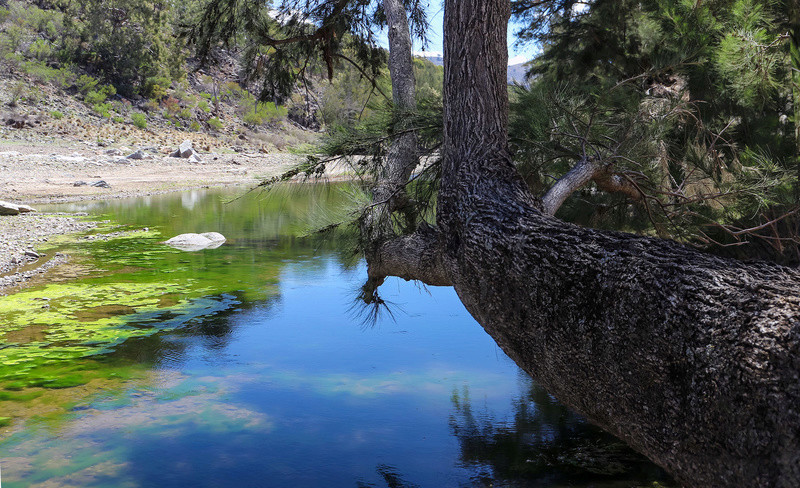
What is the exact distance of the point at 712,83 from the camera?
4473 mm

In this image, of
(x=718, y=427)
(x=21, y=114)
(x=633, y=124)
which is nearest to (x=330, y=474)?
(x=633, y=124)

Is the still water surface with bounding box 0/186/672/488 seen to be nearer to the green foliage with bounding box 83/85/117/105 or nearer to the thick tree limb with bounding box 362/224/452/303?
the thick tree limb with bounding box 362/224/452/303

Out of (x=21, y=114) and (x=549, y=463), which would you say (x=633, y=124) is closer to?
(x=549, y=463)

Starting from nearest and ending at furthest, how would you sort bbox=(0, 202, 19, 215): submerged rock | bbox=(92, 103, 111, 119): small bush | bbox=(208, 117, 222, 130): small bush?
1. bbox=(0, 202, 19, 215): submerged rock
2. bbox=(92, 103, 111, 119): small bush
3. bbox=(208, 117, 222, 130): small bush

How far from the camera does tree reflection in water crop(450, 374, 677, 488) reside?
384 cm

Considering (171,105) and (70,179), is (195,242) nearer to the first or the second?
(70,179)

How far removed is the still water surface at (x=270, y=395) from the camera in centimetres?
396

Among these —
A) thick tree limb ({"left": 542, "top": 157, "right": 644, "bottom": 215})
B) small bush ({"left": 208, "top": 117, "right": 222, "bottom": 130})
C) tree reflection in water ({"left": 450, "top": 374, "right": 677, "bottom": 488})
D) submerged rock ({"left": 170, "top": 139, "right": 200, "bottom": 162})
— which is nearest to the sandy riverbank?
submerged rock ({"left": 170, "top": 139, "right": 200, "bottom": 162})

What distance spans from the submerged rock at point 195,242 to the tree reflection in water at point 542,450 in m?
6.74

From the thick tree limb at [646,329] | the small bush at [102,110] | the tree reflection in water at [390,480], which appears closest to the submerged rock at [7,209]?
the tree reflection in water at [390,480]

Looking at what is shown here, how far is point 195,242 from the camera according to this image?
10711mm

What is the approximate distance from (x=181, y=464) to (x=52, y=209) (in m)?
11.3

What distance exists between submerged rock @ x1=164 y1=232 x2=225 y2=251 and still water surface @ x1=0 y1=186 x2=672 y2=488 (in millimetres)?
2196

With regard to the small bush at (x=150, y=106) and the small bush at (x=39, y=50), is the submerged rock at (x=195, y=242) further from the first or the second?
the small bush at (x=39, y=50)
